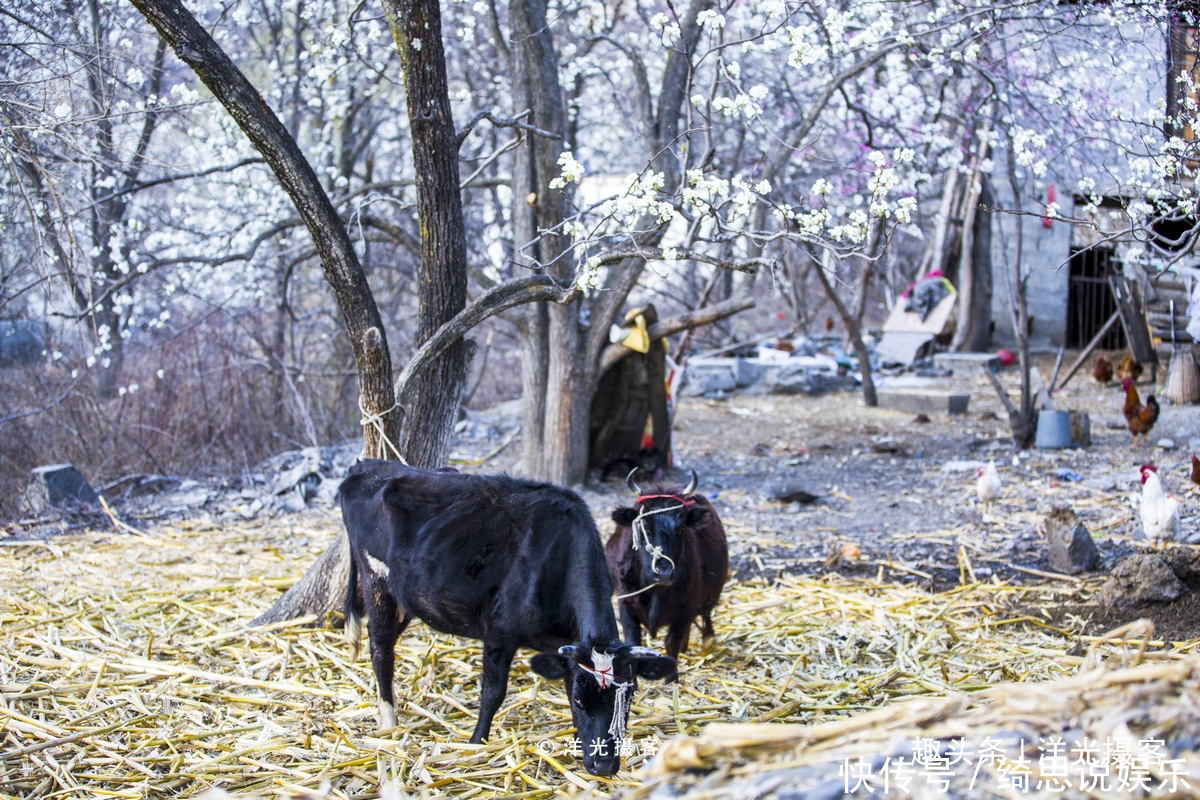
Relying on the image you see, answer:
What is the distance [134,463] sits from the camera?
11172 millimetres

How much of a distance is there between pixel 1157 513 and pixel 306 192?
6.56 m

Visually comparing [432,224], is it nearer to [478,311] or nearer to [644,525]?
[478,311]

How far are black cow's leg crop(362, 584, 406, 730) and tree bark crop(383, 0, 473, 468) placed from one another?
1.37 metres

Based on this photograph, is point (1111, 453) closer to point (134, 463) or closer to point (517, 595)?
point (517, 595)

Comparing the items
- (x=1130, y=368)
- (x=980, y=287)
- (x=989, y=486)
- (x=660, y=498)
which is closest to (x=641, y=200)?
(x=660, y=498)

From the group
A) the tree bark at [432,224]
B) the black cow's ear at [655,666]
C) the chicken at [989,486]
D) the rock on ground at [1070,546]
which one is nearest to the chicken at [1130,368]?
the chicken at [989,486]

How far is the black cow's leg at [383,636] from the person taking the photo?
5348 mm

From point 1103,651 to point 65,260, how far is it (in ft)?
24.2

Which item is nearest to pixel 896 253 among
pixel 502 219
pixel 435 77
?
pixel 502 219

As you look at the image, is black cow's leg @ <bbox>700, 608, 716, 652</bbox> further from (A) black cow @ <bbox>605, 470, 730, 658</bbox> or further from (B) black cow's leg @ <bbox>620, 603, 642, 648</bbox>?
(B) black cow's leg @ <bbox>620, 603, 642, 648</bbox>

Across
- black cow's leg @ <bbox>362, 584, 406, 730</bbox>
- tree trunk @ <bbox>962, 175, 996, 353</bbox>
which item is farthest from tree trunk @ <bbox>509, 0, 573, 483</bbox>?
tree trunk @ <bbox>962, 175, 996, 353</bbox>

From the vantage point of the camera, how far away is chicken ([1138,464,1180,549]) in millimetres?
7309

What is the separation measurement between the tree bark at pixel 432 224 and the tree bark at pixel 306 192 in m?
0.26

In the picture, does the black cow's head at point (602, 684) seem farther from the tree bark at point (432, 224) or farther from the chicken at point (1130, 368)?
the chicken at point (1130, 368)
